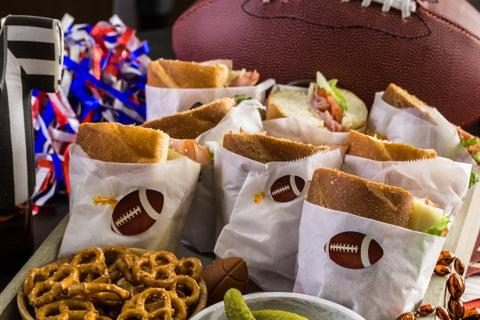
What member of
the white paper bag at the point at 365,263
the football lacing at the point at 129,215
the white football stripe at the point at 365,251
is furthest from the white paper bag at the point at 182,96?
the white football stripe at the point at 365,251

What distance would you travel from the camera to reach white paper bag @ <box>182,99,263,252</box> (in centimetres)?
140

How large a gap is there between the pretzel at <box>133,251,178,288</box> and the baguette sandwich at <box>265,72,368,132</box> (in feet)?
1.55

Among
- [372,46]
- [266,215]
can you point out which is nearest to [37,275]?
[266,215]

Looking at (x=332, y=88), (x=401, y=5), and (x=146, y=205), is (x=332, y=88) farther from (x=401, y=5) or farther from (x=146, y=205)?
(x=146, y=205)

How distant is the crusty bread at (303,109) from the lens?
59.1 inches

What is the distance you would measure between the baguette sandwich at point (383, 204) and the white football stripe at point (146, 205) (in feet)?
1.04

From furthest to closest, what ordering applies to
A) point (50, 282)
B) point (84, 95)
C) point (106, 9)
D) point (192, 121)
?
point (106, 9) → point (84, 95) → point (192, 121) → point (50, 282)

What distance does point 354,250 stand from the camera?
1.09m

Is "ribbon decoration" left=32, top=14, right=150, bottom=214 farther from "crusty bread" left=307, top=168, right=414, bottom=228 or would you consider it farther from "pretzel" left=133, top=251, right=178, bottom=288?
"crusty bread" left=307, top=168, right=414, bottom=228

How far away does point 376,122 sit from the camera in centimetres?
154

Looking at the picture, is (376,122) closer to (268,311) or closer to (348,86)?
(348,86)

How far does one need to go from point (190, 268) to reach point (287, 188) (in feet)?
0.76

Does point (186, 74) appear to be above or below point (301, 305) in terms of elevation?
above

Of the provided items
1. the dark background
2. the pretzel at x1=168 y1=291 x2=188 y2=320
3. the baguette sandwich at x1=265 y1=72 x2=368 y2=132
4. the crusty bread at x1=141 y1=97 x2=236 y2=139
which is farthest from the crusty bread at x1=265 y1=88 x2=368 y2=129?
the dark background
